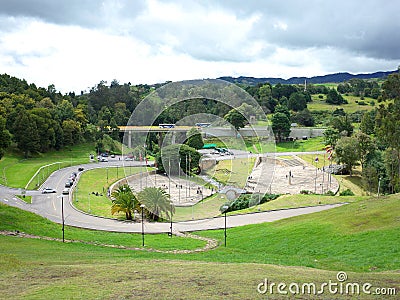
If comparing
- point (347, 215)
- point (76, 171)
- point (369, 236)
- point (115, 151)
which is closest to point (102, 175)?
point (76, 171)

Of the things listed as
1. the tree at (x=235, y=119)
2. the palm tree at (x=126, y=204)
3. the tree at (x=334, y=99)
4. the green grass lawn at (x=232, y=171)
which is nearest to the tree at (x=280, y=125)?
the green grass lawn at (x=232, y=171)

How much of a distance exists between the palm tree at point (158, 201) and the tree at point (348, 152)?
33.7m

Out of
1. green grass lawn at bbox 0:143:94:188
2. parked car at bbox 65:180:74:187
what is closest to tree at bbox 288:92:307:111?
green grass lawn at bbox 0:143:94:188

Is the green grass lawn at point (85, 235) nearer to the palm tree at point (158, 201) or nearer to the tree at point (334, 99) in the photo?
the palm tree at point (158, 201)

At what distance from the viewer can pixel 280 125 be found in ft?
257

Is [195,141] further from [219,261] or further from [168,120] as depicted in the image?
[219,261]

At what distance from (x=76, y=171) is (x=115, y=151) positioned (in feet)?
57.3

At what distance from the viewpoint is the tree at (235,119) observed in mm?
39119

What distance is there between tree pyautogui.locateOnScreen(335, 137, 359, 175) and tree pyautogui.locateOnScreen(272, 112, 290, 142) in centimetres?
2127

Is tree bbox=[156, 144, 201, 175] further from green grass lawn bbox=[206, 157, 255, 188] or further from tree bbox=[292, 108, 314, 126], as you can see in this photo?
tree bbox=[292, 108, 314, 126]

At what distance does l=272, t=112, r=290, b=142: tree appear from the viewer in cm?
7775

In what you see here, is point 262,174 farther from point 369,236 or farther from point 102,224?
point 369,236

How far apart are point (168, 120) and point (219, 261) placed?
29.7 meters

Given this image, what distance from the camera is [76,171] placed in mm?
53875
